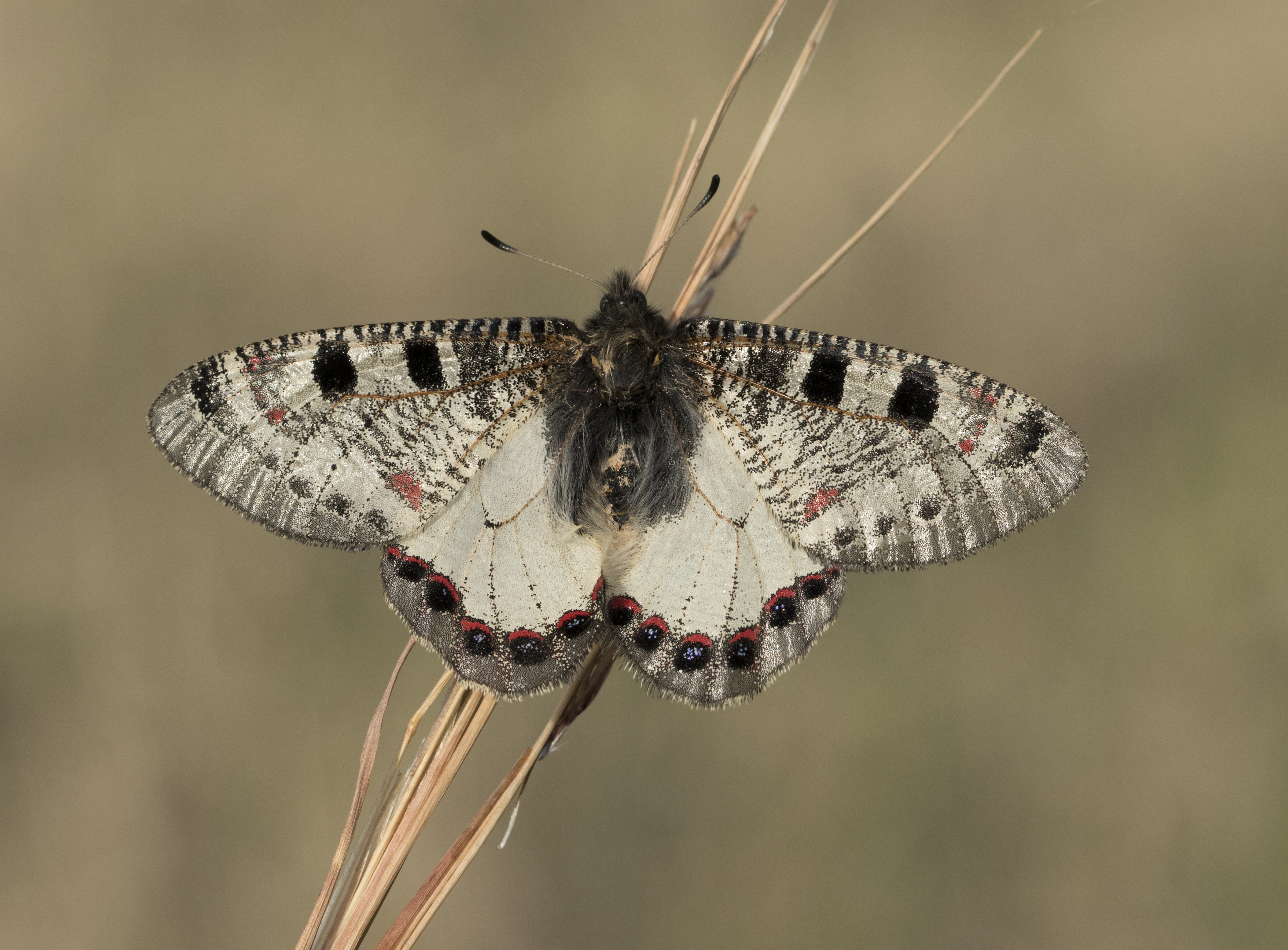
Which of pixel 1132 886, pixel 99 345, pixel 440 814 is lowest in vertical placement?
pixel 440 814

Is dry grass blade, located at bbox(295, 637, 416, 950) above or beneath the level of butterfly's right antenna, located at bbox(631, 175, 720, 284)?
beneath

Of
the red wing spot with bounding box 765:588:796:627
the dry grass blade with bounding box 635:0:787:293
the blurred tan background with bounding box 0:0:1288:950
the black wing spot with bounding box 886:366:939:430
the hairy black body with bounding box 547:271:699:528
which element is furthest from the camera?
the blurred tan background with bounding box 0:0:1288:950

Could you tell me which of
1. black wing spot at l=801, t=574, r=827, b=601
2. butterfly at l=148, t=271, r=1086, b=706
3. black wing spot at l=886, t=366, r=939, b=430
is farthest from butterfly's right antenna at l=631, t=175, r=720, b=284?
black wing spot at l=801, t=574, r=827, b=601

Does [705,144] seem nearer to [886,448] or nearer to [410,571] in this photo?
[886,448]

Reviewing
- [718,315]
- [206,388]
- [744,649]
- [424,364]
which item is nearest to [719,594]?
[744,649]

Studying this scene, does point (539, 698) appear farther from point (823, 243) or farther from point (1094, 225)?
point (1094, 225)

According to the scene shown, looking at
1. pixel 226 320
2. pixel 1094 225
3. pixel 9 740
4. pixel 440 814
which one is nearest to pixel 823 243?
pixel 1094 225

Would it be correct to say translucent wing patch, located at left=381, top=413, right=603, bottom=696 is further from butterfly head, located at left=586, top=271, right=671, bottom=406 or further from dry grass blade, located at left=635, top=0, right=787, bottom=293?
dry grass blade, located at left=635, top=0, right=787, bottom=293
